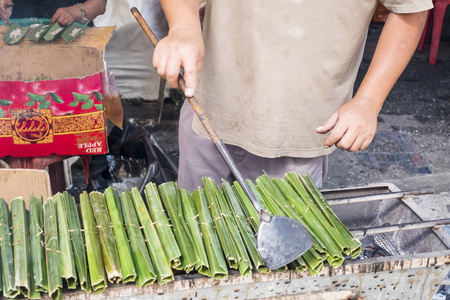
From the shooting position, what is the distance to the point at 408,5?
1833mm

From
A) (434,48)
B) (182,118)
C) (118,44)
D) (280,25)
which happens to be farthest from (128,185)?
(434,48)

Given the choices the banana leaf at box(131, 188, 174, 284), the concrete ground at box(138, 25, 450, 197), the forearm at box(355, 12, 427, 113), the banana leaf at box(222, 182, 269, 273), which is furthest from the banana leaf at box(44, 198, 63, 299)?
the concrete ground at box(138, 25, 450, 197)

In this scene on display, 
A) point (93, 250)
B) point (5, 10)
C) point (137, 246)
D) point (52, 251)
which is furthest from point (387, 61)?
point (5, 10)

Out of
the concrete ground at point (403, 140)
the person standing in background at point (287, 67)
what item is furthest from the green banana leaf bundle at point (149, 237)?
the concrete ground at point (403, 140)

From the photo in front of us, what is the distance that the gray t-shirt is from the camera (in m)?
1.88

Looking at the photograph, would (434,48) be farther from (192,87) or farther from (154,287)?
(154,287)

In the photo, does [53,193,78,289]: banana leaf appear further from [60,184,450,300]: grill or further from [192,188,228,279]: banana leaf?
[192,188,228,279]: banana leaf

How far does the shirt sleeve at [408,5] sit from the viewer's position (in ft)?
5.98

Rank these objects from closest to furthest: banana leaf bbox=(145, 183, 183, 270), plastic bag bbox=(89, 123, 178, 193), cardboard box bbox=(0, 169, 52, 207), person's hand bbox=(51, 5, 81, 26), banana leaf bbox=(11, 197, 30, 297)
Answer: banana leaf bbox=(11, 197, 30, 297) → banana leaf bbox=(145, 183, 183, 270) → cardboard box bbox=(0, 169, 52, 207) → plastic bag bbox=(89, 123, 178, 193) → person's hand bbox=(51, 5, 81, 26)

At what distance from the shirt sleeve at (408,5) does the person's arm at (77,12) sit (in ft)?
8.66

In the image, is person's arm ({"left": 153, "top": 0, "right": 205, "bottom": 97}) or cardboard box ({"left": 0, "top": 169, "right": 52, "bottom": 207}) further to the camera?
cardboard box ({"left": 0, "top": 169, "right": 52, "bottom": 207})

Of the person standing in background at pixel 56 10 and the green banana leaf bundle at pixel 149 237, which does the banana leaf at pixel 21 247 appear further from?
the person standing in background at pixel 56 10

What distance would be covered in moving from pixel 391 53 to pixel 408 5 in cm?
19

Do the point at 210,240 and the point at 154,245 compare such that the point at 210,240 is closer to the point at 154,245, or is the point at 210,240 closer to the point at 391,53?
the point at 154,245
